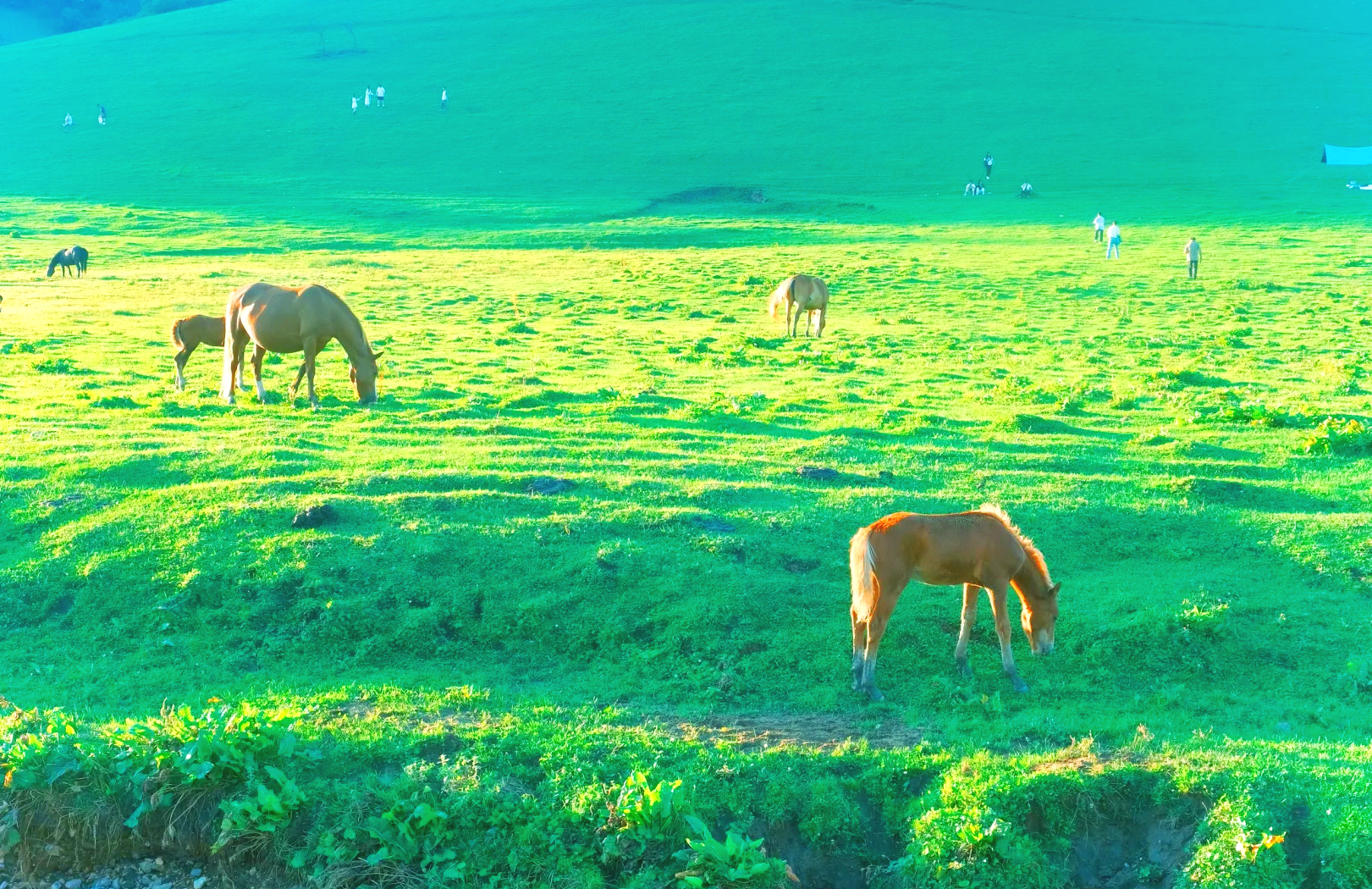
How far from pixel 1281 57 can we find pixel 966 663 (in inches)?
3652

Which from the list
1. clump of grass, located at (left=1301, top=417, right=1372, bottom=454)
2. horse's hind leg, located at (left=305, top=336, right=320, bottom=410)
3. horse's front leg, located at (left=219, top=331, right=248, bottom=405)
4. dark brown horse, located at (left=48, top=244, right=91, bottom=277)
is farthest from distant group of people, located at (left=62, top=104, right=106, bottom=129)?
clump of grass, located at (left=1301, top=417, right=1372, bottom=454)

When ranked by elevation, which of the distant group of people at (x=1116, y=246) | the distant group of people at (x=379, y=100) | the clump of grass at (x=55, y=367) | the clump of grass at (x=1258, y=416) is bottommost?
the clump of grass at (x=1258, y=416)

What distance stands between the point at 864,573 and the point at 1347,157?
2745 inches

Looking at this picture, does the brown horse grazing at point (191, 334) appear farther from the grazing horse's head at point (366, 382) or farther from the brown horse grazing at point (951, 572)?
the brown horse grazing at point (951, 572)

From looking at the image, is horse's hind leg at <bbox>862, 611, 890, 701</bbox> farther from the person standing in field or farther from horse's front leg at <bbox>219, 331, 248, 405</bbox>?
the person standing in field

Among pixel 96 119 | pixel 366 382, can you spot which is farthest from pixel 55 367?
pixel 96 119

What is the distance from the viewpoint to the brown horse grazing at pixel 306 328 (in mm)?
18078

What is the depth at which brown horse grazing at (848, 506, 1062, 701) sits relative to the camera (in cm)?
923

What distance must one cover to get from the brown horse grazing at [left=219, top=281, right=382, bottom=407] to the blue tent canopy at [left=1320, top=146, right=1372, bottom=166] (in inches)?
2560

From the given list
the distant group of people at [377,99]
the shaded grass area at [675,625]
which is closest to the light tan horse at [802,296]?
the shaded grass area at [675,625]

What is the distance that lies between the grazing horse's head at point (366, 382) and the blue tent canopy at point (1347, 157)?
213ft

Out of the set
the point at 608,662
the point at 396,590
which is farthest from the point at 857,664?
the point at 396,590

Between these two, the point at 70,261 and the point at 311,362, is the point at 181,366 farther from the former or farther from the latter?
the point at 70,261

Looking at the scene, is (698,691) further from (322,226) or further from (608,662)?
(322,226)
